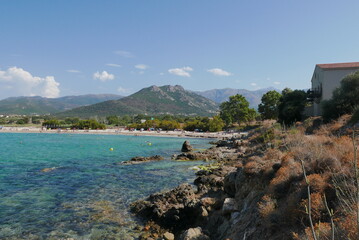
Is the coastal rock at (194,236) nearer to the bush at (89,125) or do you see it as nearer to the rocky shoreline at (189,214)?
the rocky shoreline at (189,214)

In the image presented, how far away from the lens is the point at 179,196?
16922 mm

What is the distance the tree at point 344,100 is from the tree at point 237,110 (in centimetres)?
7579

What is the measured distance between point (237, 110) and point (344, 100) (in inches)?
3117

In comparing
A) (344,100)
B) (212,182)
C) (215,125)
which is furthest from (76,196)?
(215,125)

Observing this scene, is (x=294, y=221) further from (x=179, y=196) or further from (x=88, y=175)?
(x=88, y=175)

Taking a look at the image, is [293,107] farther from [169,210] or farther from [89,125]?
[89,125]

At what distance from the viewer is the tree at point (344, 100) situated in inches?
841

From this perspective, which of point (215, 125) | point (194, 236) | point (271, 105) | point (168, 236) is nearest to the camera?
point (194, 236)

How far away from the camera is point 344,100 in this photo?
70.4 ft

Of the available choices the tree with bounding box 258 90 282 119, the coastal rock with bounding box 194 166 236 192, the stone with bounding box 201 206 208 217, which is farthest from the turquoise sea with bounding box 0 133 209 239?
the tree with bounding box 258 90 282 119

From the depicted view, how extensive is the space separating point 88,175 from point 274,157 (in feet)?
65.4

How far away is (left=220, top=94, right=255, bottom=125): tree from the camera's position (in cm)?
9844

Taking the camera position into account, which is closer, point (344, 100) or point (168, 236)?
point (168, 236)

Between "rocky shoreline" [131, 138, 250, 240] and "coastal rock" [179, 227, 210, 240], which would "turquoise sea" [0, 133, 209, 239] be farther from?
"coastal rock" [179, 227, 210, 240]
